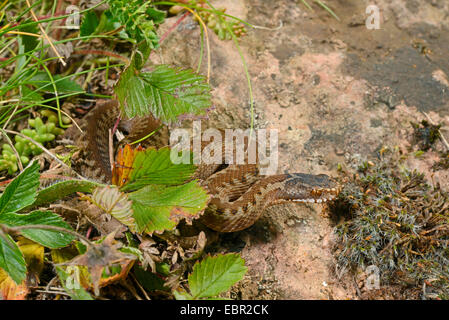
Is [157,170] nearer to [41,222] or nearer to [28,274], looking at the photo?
[41,222]

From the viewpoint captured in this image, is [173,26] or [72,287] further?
[173,26]

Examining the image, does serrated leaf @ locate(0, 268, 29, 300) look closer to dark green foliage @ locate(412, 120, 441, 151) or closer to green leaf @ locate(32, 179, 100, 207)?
green leaf @ locate(32, 179, 100, 207)

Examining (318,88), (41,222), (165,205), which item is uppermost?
(41,222)

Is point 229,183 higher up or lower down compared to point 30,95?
lower down

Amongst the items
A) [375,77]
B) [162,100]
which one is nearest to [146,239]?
[162,100]

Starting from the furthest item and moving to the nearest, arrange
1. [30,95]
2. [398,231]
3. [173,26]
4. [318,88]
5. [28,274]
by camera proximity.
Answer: [173,26] < [318,88] < [30,95] < [398,231] < [28,274]

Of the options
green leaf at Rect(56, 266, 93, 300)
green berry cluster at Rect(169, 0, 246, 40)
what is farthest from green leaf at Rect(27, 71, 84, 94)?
green leaf at Rect(56, 266, 93, 300)

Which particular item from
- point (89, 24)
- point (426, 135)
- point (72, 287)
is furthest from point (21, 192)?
point (426, 135)

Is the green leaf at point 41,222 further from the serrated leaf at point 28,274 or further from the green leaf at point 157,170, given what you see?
the green leaf at point 157,170

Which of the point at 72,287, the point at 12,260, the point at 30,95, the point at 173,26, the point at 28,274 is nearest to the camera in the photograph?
the point at 12,260
